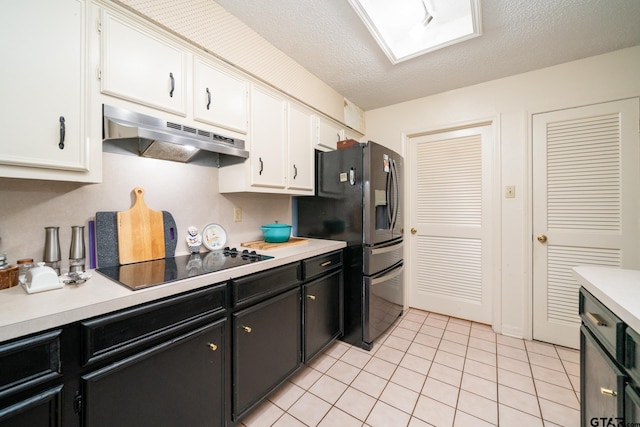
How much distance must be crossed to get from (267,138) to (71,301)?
1.45 meters

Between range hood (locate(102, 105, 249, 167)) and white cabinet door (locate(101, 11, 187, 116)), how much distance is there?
0.09 meters

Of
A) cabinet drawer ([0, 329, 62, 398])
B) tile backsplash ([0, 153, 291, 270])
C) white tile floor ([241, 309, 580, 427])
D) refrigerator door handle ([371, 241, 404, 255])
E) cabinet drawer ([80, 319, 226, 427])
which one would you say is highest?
tile backsplash ([0, 153, 291, 270])

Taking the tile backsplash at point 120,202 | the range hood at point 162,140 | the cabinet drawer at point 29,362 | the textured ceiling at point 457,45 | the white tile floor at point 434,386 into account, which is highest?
the textured ceiling at point 457,45

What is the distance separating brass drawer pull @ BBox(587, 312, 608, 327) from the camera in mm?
913

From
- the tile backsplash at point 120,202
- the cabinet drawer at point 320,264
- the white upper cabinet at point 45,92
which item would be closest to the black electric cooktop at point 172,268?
the tile backsplash at point 120,202

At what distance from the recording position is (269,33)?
70.0 inches

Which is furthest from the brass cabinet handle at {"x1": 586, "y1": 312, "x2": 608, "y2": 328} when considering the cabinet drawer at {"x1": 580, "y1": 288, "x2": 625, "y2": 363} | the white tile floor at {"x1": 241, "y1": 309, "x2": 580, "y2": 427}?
the white tile floor at {"x1": 241, "y1": 309, "x2": 580, "y2": 427}

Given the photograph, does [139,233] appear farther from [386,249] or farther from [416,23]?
[416,23]

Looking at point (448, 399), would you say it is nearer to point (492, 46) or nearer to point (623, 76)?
point (492, 46)

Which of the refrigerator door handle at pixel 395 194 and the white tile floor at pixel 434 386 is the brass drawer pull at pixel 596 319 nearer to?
the white tile floor at pixel 434 386

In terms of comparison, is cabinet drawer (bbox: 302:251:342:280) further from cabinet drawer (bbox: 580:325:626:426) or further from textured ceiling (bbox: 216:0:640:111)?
textured ceiling (bbox: 216:0:640:111)

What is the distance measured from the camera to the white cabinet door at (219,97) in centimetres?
148

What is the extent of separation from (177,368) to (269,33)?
210cm

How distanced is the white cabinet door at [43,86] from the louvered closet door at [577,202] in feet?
10.5
